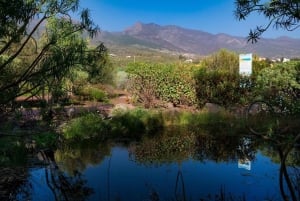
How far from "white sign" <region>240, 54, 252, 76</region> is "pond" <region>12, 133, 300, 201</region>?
5933 mm

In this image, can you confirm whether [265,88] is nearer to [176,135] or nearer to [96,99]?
[176,135]

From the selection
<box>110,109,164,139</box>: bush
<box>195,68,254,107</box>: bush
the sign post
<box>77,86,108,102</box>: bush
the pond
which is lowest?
the pond

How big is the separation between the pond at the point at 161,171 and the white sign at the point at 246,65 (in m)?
5.93

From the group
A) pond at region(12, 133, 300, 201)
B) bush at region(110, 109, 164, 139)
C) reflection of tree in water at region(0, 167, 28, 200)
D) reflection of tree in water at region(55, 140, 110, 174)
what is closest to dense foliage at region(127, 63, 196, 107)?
bush at region(110, 109, 164, 139)

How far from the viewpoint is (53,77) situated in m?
4.86

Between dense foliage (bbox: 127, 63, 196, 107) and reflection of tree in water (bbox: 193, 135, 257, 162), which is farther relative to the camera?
dense foliage (bbox: 127, 63, 196, 107)

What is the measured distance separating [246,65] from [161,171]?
10.2 metres

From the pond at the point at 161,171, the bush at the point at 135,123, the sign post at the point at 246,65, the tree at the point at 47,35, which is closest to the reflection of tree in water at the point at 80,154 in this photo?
the pond at the point at 161,171

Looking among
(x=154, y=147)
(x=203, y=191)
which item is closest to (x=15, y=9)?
(x=203, y=191)

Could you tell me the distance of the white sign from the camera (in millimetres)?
17706

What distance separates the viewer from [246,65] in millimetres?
17875

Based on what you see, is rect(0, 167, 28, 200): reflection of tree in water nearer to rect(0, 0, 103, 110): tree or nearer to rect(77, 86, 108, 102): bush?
rect(0, 0, 103, 110): tree

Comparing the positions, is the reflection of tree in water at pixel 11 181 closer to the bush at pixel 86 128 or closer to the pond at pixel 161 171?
the pond at pixel 161 171

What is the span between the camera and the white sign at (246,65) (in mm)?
17706
